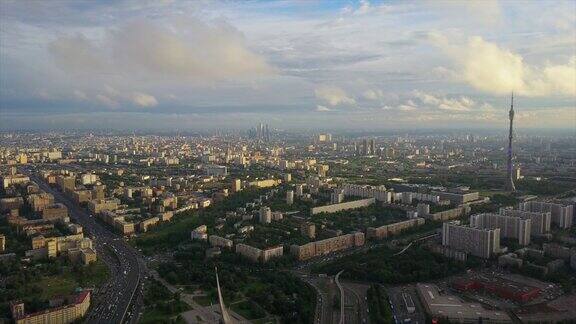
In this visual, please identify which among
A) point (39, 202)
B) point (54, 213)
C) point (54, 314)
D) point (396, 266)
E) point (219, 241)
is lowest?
point (54, 314)

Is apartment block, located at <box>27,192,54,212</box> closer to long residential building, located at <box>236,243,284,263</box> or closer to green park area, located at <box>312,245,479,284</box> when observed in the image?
long residential building, located at <box>236,243,284,263</box>

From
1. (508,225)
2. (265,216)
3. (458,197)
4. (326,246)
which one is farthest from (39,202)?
(508,225)

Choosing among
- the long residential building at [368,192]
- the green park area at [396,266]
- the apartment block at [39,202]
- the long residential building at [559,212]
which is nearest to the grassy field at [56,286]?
the green park area at [396,266]

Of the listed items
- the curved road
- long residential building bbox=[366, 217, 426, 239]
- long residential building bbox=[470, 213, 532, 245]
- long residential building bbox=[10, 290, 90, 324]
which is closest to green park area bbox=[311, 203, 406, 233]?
long residential building bbox=[366, 217, 426, 239]

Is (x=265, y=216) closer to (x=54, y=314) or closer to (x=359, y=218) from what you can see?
(x=359, y=218)

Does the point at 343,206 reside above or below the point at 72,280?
above
